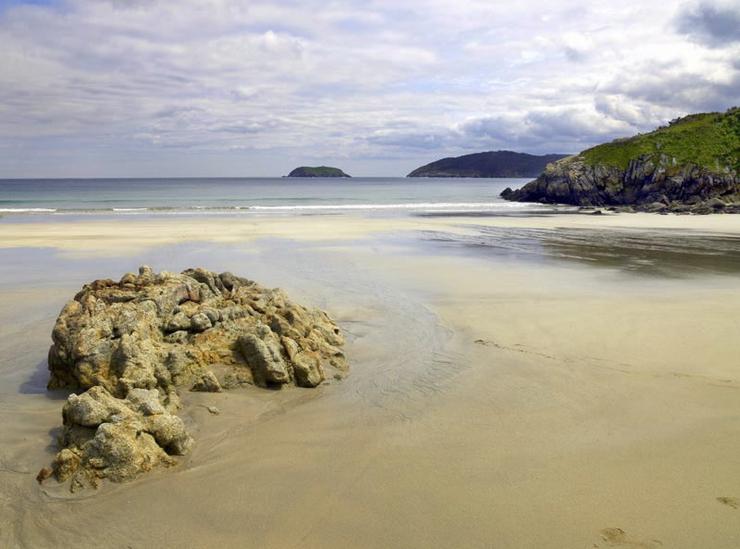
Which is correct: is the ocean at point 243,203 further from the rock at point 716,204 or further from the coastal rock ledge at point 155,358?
the coastal rock ledge at point 155,358

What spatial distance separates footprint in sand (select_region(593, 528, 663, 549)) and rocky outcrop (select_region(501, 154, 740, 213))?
2130 inches

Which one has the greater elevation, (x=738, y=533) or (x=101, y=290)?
(x=101, y=290)

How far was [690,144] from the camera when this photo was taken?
68.4 m

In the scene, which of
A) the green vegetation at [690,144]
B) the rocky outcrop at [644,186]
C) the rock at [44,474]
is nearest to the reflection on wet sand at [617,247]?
the rock at [44,474]

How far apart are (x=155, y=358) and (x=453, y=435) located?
4637 mm

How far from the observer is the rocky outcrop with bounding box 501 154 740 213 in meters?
59.2

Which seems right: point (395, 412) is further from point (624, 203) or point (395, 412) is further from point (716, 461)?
point (624, 203)

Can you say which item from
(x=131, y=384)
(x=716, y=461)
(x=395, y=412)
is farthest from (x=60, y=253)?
(x=716, y=461)

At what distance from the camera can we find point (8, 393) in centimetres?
926

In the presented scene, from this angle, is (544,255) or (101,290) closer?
(101,290)

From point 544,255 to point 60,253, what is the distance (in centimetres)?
2070

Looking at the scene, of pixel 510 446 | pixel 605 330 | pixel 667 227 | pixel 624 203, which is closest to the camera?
pixel 510 446

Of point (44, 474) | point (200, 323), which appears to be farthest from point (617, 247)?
point (44, 474)

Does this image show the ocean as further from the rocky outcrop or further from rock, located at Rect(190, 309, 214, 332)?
rock, located at Rect(190, 309, 214, 332)
